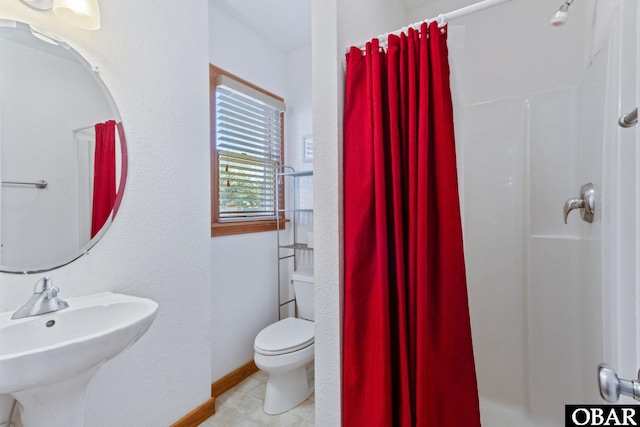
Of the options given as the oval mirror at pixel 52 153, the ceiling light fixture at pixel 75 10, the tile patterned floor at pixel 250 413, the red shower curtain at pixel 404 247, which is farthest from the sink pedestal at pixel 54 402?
the ceiling light fixture at pixel 75 10

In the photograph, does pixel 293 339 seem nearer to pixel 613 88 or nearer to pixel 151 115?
pixel 151 115

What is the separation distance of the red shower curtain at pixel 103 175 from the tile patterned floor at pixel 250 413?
4.12 ft

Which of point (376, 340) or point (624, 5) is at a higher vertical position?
point (624, 5)

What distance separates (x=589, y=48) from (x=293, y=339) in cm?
205

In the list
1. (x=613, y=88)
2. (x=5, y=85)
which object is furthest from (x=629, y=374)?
(x=5, y=85)

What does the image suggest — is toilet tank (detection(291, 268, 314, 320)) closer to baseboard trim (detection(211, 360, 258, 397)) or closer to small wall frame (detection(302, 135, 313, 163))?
baseboard trim (detection(211, 360, 258, 397))

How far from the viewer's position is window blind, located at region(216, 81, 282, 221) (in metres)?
2.03

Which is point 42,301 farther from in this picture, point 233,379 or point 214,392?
point 233,379

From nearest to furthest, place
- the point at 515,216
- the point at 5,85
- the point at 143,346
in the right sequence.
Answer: the point at 5,85
the point at 143,346
the point at 515,216

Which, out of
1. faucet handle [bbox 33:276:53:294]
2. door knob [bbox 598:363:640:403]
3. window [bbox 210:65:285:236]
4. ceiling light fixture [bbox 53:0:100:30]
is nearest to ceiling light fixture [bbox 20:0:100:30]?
ceiling light fixture [bbox 53:0:100:30]

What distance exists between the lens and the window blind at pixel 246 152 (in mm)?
2031

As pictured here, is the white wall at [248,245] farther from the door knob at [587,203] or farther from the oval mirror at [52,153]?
the door knob at [587,203]

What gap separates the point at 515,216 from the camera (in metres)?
1.50

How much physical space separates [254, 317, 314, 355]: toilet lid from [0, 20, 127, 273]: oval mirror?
3.38 ft
